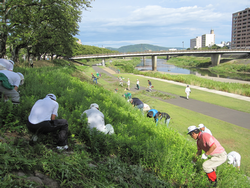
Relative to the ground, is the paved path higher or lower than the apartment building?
lower

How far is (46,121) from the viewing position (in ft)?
13.0

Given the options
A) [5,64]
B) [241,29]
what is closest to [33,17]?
[5,64]

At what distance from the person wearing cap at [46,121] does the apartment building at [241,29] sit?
4998 inches

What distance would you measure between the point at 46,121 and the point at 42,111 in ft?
0.77

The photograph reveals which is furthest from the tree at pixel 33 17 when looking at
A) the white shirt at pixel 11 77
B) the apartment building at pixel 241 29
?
the apartment building at pixel 241 29

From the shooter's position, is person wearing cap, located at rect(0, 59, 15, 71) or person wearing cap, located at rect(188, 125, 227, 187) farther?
person wearing cap, located at rect(0, 59, 15, 71)

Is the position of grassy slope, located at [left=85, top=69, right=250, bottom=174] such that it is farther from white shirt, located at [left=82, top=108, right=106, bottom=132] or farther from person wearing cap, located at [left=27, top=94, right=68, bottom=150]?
person wearing cap, located at [left=27, top=94, right=68, bottom=150]

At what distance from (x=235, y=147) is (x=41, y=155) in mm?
8135

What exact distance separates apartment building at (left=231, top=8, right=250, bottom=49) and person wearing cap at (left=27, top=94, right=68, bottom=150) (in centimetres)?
12694

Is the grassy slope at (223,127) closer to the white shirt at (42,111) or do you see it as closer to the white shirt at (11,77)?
the white shirt at (42,111)

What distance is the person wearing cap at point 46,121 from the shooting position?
3.90m

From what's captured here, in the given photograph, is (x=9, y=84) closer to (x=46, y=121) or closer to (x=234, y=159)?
(x=46, y=121)

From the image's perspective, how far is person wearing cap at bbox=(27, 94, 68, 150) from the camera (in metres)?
3.90

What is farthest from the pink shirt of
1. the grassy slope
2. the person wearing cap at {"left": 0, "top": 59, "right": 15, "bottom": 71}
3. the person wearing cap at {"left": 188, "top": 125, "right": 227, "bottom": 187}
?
the person wearing cap at {"left": 0, "top": 59, "right": 15, "bottom": 71}
